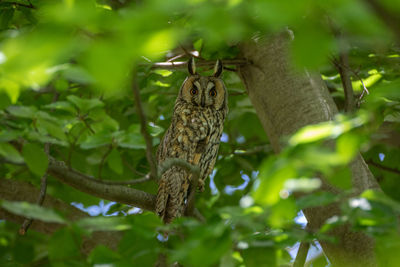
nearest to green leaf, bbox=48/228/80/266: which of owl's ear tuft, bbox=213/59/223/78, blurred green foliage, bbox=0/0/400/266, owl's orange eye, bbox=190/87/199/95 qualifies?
blurred green foliage, bbox=0/0/400/266

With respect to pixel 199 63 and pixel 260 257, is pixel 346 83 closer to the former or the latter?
pixel 199 63

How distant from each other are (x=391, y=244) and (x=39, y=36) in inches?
39.2

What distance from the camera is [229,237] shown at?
1.17 meters

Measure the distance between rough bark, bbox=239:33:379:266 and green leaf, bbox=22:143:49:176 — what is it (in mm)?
1315

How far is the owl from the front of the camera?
3576mm

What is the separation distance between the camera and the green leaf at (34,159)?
166 cm

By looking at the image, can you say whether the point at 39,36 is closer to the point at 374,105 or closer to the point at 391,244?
the point at 374,105

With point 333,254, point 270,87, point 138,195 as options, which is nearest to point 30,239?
point 138,195

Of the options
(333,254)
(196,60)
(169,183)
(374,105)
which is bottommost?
(169,183)

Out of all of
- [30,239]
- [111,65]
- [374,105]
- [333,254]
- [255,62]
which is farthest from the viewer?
[255,62]

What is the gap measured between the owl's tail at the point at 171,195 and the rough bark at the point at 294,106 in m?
0.90

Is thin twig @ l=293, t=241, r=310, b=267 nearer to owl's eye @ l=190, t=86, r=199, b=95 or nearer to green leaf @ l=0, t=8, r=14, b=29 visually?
owl's eye @ l=190, t=86, r=199, b=95

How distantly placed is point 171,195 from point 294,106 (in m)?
1.20

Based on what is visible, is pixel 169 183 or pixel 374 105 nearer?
pixel 374 105
